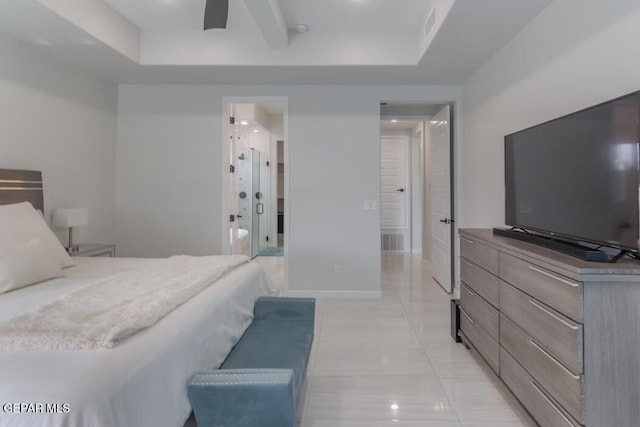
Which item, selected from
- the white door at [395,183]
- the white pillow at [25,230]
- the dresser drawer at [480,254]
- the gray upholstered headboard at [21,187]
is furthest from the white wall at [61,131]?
the white door at [395,183]

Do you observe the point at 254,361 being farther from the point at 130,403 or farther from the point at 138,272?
the point at 138,272

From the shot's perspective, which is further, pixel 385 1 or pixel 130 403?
pixel 385 1

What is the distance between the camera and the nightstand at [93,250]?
10.6 ft

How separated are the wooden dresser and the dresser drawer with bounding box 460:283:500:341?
111 millimetres

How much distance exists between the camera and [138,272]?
6.83ft

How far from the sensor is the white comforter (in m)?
1.12

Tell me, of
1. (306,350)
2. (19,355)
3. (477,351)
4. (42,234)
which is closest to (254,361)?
(306,350)

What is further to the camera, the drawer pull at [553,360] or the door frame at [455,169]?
the door frame at [455,169]

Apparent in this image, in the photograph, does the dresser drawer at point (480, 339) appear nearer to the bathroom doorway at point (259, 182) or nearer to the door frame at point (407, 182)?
the bathroom doorway at point (259, 182)

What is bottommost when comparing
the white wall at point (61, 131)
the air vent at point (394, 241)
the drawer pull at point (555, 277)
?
the air vent at point (394, 241)

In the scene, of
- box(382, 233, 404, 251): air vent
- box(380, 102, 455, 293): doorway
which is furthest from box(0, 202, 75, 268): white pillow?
box(382, 233, 404, 251): air vent

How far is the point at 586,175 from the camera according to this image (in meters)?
1.61

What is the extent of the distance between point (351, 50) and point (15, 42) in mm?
2911

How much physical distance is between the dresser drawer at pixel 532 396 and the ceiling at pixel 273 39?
235 cm
